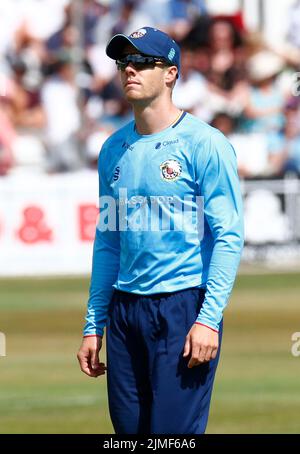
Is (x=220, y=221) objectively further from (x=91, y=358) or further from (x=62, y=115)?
(x=62, y=115)

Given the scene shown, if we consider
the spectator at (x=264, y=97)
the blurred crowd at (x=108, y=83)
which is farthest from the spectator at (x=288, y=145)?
the spectator at (x=264, y=97)

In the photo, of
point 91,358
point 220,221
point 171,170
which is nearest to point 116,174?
point 171,170

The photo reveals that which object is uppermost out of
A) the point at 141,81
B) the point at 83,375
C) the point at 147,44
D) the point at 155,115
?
the point at 147,44

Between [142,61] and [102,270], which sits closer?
[142,61]

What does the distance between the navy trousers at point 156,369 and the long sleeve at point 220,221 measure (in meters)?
0.15

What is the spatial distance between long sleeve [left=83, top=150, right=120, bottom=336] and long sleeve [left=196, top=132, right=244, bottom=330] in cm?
51

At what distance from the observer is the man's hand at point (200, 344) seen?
4824 mm

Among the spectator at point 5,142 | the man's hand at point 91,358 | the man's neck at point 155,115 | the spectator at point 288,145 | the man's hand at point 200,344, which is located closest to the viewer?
the man's hand at point 200,344

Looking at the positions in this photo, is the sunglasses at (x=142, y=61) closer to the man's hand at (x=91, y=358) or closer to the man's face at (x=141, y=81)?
the man's face at (x=141, y=81)

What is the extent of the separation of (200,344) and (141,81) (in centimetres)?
108

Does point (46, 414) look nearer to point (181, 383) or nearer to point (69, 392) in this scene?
point (69, 392)

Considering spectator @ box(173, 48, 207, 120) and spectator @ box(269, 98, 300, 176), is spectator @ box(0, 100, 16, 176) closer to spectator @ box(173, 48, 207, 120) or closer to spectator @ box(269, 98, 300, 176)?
spectator @ box(173, 48, 207, 120)

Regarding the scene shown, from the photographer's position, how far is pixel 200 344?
482 centimetres
